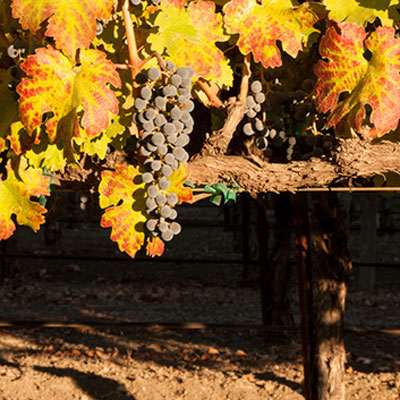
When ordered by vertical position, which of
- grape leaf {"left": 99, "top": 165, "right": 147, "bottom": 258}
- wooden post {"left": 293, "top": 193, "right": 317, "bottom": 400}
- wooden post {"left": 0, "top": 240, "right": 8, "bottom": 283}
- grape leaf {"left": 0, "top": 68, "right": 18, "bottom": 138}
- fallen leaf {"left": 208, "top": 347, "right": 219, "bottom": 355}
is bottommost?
fallen leaf {"left": 208, "top": 347, "right": 219, "bottom": 355}

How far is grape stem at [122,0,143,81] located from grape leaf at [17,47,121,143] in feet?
0.54

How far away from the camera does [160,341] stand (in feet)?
27.8

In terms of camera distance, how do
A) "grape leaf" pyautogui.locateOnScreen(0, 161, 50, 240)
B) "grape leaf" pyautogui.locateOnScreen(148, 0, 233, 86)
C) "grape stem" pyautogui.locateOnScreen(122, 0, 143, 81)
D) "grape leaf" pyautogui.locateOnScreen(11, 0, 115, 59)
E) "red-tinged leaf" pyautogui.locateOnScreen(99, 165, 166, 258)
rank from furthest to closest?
"grape leaf" pyautogui.locateOnScreen(0, 161, 50, 240), "red-tinged leaf" pyautogui.locateOnScreen(99, 165, 166, 258), "grape leaf" pyautogui.locateOnScreen(148, 0, 233, 86), "grape stem" pyautogui.locateOnScreen(122, 0, 143, 81), "grape leaf" pyautogui.locateOnScreen(11, 0, 115, 59)

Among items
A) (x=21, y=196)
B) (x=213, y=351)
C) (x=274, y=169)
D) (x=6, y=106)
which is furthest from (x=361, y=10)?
(x=213, y=351)

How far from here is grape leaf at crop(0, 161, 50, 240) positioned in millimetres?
2529

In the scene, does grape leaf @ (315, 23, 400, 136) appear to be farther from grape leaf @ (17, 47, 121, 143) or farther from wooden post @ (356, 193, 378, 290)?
wooden post @ (356, 193, 378, 290)

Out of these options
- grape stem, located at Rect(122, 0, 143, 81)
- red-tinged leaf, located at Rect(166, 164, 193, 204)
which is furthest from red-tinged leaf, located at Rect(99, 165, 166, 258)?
grape stem, located at Rect(122, 0, 143, 81)

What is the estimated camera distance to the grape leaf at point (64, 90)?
6.79 ft

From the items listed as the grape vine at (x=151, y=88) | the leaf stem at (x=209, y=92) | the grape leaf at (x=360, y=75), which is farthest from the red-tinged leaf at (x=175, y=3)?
the grape leaf at (x=360, y=75)

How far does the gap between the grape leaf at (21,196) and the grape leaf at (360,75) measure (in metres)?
1.15

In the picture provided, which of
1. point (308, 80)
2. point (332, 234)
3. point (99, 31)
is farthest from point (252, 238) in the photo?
point (99, 31)

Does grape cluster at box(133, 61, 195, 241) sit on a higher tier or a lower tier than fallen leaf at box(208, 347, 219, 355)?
higher

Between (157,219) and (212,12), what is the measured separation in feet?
2.70

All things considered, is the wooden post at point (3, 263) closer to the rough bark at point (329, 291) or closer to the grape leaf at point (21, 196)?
the rough bark at point (329, 291)
